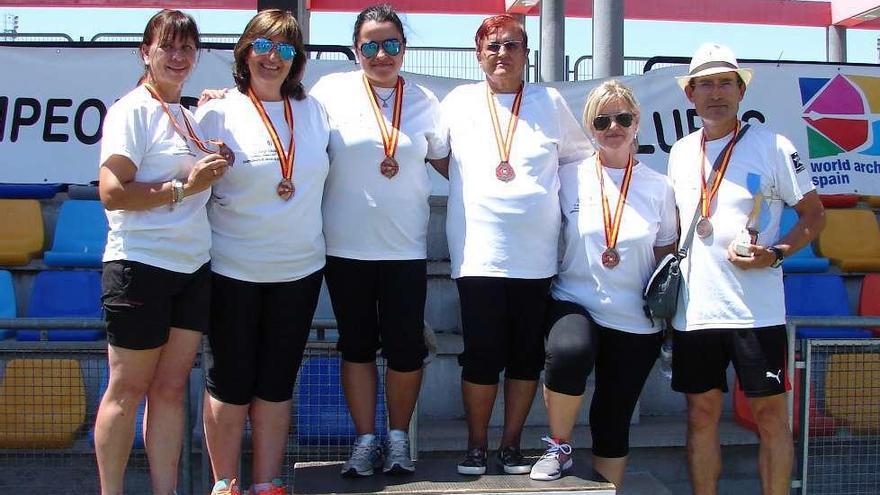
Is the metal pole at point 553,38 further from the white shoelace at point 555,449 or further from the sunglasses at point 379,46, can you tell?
the white shoelace at point 555,449

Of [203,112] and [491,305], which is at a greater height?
[203,112]

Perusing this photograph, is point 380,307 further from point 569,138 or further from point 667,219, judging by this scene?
point 667,219

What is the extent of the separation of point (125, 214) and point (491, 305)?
1.39 m

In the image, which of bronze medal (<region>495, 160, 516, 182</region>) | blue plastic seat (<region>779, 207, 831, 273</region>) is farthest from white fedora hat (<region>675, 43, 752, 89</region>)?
blue plastic seat (<region>779, 207, 831, 273</region>)

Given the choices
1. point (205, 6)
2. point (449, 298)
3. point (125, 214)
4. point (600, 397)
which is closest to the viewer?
point (125, 214)

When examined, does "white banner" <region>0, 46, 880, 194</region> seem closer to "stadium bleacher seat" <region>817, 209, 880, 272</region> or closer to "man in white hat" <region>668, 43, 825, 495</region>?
"stadium bleacher seat" <region>817, 209, 880, 272</region>

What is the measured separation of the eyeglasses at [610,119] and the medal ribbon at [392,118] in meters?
0.77

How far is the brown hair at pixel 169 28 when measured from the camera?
3199 mm

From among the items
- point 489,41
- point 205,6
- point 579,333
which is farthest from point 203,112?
point 205,6

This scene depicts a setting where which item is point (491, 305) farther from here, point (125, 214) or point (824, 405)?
point (824, 405)

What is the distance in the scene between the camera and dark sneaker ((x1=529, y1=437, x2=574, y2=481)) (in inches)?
134

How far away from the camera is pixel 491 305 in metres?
3.48

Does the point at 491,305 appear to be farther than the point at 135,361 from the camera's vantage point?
Yes

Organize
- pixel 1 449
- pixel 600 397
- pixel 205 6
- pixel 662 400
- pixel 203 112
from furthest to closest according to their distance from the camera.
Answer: pixel 205 6
pixel 662 400
pixel 1 449
pixel 600 397
pixel 203 112
